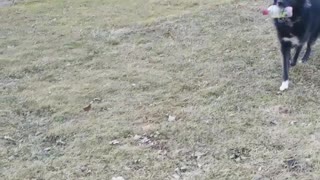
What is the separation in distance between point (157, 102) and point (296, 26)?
121cm

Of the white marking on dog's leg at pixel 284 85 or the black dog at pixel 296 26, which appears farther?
the white marking on dog's leg at pixel 284 85

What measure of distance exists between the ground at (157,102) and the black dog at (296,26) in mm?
219

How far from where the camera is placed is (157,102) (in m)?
3.85

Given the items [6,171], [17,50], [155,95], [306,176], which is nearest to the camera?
[306,176]

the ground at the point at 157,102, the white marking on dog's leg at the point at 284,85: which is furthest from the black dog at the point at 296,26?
the ground at the point at 157,102

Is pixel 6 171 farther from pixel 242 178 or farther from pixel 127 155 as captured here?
pixel 242 178

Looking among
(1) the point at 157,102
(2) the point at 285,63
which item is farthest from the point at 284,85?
(1) the point at 157,102

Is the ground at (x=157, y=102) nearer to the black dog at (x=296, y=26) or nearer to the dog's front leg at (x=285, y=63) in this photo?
the dog's front leg at (x=285, y=63)

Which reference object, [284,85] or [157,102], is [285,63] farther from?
[157,102]

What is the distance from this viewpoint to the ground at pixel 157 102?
3.00 m

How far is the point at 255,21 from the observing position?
5715 millimetres

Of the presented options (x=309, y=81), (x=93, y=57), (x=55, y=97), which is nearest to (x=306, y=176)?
(x=309, y=81)

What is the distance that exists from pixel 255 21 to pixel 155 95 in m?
2.22

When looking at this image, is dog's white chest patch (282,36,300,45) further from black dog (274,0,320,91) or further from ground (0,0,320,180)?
ground (0,0,320,180)
